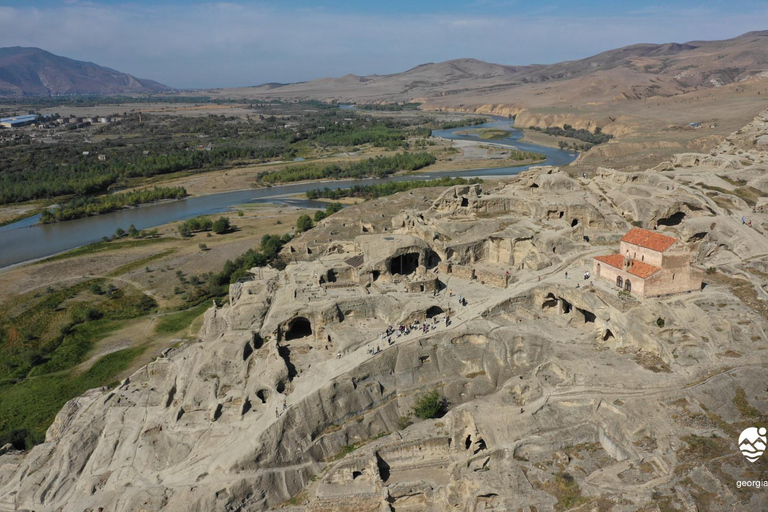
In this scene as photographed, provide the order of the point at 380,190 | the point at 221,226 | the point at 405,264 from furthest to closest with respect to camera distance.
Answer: the point at 380,190, the point at 221,226, the point at 405,264

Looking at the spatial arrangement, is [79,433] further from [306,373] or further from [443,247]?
[443,247]

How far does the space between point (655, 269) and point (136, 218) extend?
237 feet

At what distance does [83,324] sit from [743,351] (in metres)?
46.5

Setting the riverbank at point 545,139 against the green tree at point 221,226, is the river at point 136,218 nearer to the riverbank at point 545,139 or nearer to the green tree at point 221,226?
the green tree at point 221,226

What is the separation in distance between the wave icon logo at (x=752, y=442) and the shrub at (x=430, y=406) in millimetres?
13489

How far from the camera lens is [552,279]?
3425 centimetres

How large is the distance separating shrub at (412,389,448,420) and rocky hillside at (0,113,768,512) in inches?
8.4

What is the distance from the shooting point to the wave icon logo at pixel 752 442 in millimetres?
19844

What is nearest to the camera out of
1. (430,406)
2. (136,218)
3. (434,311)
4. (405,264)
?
(430,406)

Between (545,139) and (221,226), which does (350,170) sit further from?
(545,139)

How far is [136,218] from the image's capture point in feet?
260

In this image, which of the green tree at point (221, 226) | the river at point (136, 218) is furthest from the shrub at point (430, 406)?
the river at point (136, 218)

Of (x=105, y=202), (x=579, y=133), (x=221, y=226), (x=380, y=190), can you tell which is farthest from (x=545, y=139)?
(x=105, y=202)

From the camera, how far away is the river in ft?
217
